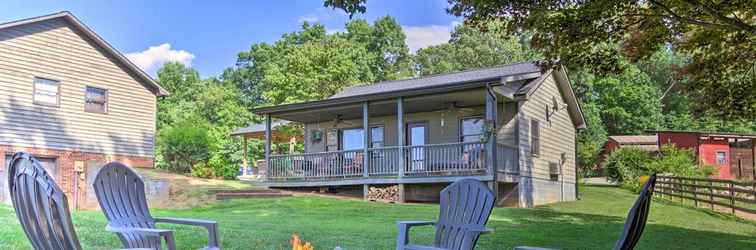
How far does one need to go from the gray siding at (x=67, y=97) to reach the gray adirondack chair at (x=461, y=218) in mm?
14959

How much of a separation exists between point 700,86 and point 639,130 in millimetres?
31028

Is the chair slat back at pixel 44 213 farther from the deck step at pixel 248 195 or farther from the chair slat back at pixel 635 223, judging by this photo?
the deck step at pixel 248 195

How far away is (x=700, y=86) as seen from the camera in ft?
33.1

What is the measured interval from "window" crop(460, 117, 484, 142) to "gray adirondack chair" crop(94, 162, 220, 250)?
11.9 meters

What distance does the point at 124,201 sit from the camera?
464 cm

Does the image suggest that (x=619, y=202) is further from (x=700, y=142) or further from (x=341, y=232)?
(x=700, y=142)

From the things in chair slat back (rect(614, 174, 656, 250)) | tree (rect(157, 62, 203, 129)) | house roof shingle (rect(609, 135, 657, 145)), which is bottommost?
chair slat back (rect(614, 174, 656, 250))

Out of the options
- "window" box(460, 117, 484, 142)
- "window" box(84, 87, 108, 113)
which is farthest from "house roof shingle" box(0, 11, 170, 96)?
"window" box(460, 117, 484, 142)

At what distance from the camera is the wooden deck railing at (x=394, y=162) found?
557 inches

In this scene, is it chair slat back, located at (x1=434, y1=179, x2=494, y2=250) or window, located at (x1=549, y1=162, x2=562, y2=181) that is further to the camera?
window, located at (x1=549, y1=162, x2=562, y2=181)

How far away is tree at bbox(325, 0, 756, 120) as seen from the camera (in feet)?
27.7

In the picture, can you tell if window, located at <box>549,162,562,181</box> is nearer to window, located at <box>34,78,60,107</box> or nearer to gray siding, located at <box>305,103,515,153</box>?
gray siding, located at <box>305,103,515,153</box>

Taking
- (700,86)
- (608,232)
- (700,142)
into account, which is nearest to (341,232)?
(608,232)

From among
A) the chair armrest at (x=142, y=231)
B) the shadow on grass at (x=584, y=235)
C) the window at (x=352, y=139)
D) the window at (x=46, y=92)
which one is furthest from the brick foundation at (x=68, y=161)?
the chair armrest at (x=142, y=231)
